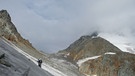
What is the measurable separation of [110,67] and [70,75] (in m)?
25.5

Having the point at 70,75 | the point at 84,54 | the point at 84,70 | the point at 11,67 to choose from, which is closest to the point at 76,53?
the point at 84,54

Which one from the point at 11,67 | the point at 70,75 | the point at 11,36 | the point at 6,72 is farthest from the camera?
the point at 11,36

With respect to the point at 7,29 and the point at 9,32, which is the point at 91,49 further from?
the point at 9,32

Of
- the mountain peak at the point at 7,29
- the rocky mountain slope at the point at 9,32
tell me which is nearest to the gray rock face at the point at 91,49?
the rocky mountain slope at the point at 9,32

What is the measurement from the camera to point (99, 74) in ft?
307

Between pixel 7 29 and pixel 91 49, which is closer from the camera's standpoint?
pixel 7 29

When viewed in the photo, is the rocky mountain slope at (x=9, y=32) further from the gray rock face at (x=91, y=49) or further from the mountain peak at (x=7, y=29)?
the gray rock face at (x=91, y=49)

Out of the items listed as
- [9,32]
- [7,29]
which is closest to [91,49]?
[7,29]

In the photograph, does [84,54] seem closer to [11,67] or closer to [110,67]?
[110,67]

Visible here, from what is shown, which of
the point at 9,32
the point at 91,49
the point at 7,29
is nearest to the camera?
the point at 9,32

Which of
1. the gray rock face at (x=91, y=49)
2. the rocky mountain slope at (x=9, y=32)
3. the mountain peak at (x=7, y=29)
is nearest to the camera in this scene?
the rocky mountain slope at (x=9, y=32)

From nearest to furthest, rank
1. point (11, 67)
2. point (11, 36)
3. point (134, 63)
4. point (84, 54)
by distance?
point (11, 67) < point (11, 36) < point (134, 63) < point (84, 54)

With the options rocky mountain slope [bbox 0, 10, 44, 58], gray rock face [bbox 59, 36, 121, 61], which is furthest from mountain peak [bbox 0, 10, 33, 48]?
gray rock face [bbox 59, 36, 121, 61]

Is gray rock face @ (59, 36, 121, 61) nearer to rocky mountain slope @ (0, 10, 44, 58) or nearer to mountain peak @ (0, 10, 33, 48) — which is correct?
rocky mountain slope @ (0, 10, 44, 58)
